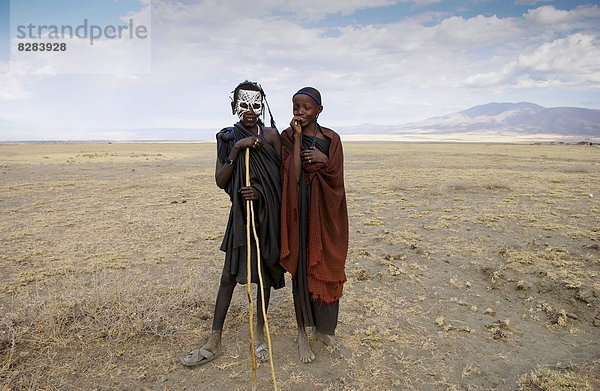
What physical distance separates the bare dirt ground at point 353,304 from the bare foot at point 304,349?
0.23ft

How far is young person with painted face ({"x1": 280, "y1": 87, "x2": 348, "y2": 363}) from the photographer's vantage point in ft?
10.5

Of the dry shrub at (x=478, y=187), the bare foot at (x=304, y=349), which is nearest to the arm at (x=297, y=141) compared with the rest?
the bare foot at (x=304, y=349)

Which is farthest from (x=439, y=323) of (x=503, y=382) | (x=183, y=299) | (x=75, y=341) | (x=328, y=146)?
(x=75, y=341)

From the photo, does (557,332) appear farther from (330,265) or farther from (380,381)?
(330,265)

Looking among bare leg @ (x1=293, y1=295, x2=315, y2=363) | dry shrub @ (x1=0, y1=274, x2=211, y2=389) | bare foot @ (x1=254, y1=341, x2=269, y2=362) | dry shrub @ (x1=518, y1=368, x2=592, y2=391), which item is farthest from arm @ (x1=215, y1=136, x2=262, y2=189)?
dry shrub @ (x1=518, y1=368, x2=592, y2=391)

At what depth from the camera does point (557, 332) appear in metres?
3.98

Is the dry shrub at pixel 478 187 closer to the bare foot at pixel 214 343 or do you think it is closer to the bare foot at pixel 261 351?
the bare foot at pixel 261 351

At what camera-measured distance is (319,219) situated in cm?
330

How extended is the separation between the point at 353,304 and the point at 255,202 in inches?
80.6

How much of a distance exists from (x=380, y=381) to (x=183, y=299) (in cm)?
233

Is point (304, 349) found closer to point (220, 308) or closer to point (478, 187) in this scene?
point (220, 308)

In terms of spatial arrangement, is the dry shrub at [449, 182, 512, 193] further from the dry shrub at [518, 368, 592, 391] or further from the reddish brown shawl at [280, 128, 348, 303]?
the reddish brown shawl at [280, 128, 348, 303]

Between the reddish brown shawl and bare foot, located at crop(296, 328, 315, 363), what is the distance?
1.34 feet

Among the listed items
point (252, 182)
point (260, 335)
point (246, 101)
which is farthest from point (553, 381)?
point (246, 101)
